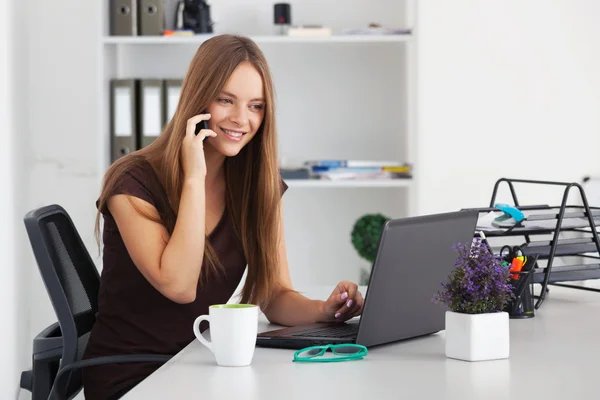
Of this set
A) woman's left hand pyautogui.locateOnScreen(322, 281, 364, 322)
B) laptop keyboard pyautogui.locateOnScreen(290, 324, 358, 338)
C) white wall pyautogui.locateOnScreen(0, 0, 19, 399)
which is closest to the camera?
laptop keyboard pyautogui.locateOnScreen(290, 324, 358, 338)

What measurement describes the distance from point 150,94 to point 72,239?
1.74 m

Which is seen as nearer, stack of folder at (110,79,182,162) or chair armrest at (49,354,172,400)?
chair armrest at (49,354,172,400)

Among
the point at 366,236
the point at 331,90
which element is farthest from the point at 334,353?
the point at 331,90

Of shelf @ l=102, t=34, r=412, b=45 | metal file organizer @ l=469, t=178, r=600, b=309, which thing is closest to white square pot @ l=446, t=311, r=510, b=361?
metal file organizer @ l=469, t=178, r=600, b=309

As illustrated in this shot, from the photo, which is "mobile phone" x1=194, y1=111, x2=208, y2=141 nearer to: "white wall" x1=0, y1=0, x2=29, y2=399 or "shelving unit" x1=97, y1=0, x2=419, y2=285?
"white wall" x1=0, y1=0, x2=29, y2=399

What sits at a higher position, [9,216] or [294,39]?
[294,39]

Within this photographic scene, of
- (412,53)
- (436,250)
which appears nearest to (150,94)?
(412,53)

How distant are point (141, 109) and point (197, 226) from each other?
78.2 inches

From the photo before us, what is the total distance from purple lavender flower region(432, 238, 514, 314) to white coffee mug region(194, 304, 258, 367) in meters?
0.31

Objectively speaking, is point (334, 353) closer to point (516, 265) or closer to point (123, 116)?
point (516, 265)

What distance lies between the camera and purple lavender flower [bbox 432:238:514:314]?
4.22 ft

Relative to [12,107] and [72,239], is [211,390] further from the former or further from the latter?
[12,107]

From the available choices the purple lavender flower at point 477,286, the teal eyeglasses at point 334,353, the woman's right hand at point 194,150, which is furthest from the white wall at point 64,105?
the purple lavender flower at point 477,286

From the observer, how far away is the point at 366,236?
3482 millimetres
